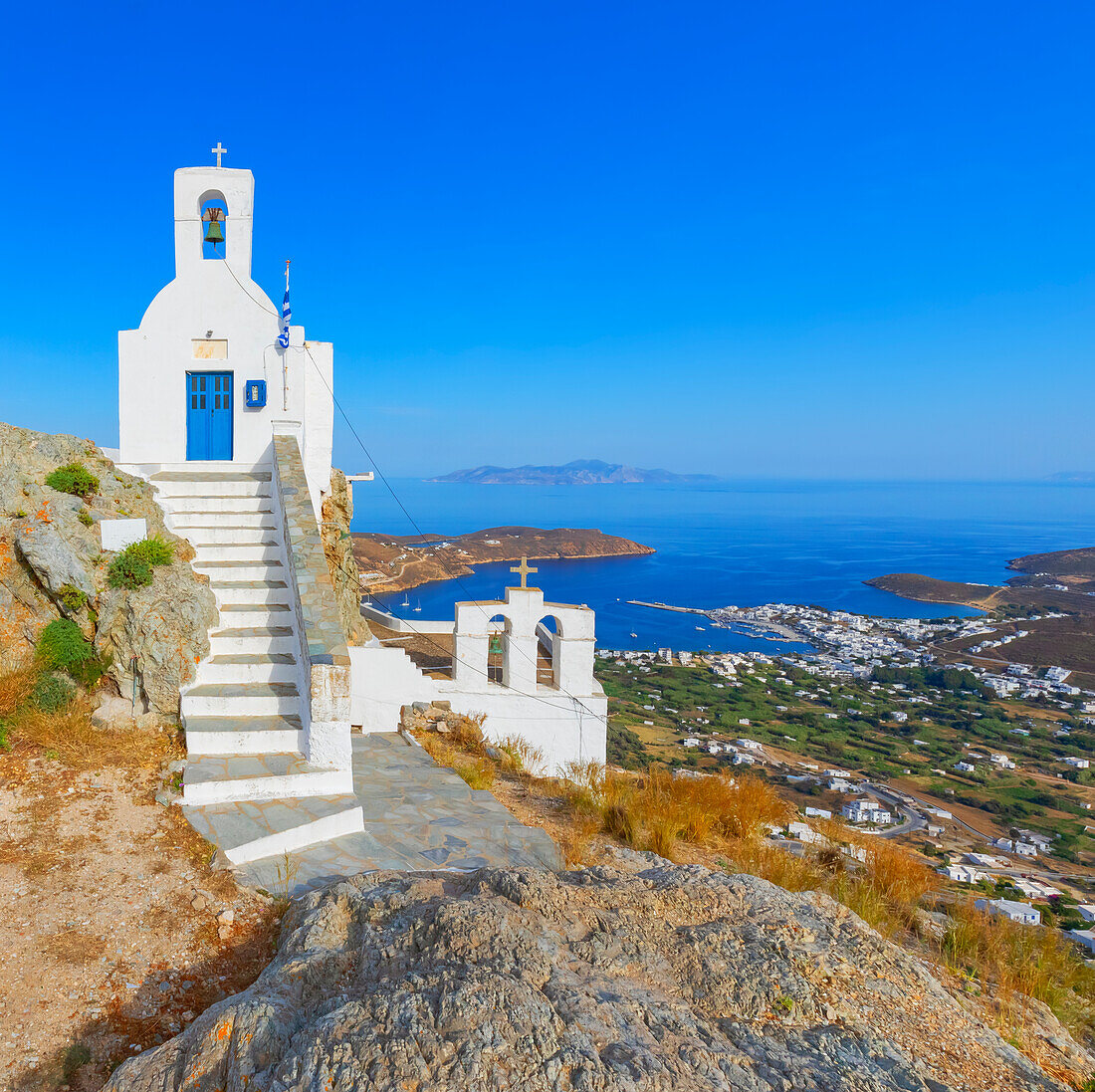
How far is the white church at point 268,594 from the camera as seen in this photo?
563 cm

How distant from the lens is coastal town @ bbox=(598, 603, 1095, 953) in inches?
621

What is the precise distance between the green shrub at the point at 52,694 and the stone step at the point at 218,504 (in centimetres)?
275

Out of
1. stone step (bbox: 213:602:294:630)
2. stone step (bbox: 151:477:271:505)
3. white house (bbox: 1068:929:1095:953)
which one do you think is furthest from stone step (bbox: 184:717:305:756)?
white house (bbox: 1068:929:1095:953)

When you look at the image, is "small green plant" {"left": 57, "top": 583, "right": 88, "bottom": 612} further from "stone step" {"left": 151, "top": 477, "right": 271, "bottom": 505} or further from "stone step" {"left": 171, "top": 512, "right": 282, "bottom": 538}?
"stone step" {"left": 151, "top": 477, "right": 271, "bottom": 505}

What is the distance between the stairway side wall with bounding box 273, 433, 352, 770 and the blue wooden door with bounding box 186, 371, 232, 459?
3.04 m

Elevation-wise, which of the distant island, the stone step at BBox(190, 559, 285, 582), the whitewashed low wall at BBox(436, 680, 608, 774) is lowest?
the distant island

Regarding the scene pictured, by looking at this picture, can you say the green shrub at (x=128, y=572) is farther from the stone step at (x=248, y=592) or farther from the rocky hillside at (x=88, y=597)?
the stone step at (x=248, y=592)

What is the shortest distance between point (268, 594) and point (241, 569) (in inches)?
19.4

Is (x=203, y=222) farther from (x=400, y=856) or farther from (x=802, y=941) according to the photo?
(x=802, y=941)

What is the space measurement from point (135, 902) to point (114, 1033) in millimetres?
1068

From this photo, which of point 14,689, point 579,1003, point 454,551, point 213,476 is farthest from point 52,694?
point 454,551

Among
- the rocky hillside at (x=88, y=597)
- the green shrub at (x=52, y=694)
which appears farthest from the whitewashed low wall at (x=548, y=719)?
the green shrub at (x=52, y=694)

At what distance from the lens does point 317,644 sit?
5789mm

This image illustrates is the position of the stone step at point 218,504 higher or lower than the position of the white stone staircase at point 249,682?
higher
